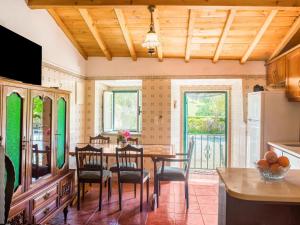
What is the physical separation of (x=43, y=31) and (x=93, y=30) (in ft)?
2.43

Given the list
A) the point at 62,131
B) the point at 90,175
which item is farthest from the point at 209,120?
the point at 62,131

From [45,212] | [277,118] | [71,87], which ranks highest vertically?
[71,87]

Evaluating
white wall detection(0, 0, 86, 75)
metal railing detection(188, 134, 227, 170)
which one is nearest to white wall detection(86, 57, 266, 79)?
white wall detection(0, 0, 86, 75)

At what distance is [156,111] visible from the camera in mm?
5391

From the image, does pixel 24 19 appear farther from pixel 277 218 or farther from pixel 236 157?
pixel 236 157

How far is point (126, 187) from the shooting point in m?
4.89

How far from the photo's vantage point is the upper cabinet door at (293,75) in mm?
3764

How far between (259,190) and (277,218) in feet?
1.20

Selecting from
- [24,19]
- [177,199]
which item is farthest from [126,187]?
[24,19]

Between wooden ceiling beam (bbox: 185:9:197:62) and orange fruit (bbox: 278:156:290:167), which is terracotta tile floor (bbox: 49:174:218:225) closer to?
orange fruit (bbox: 278:156:290:167)

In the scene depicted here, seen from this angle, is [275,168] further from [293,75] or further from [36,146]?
[293,75]

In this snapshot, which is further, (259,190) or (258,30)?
(258,30)

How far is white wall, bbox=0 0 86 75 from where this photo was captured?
314cm

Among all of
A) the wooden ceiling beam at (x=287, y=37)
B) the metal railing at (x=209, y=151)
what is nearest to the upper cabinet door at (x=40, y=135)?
the wooden ceiling beam at (x=287, y=37)
